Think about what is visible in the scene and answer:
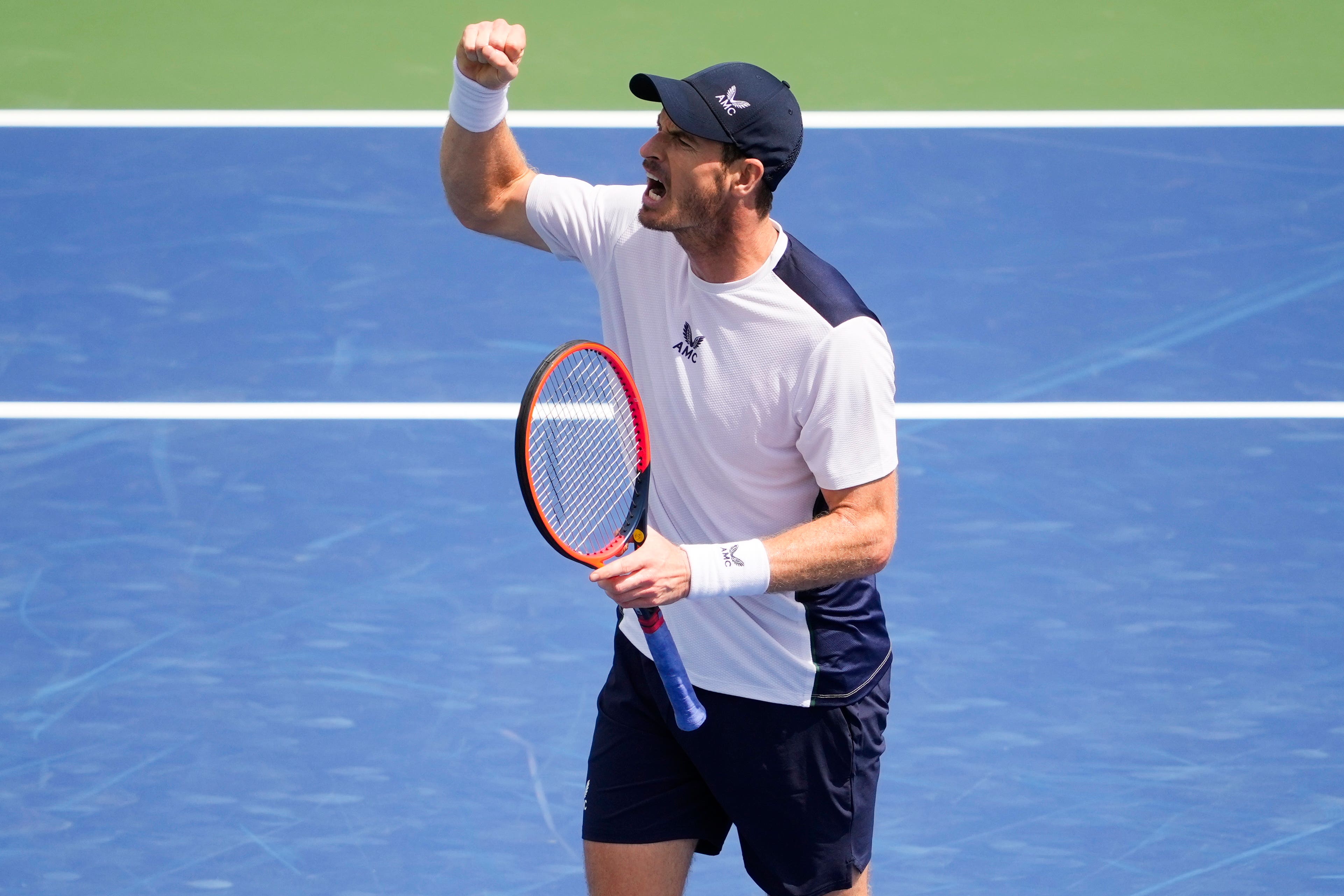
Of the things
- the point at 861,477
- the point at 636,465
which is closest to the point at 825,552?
the point at 861,477

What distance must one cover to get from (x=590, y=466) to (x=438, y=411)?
6.44 ft

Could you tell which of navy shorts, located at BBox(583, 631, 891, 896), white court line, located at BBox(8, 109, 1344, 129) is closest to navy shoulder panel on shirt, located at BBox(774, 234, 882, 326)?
navy shorts, located at BBox(583, 631, 891, 896)

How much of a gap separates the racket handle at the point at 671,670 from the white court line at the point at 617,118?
3.55 metres

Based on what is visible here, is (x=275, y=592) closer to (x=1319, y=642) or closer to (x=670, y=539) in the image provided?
(x=670, y=539)

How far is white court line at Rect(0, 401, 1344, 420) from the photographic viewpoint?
5320 millimetres

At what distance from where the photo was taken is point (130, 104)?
6246 millimetres

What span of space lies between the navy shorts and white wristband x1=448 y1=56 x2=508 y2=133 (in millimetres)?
1199

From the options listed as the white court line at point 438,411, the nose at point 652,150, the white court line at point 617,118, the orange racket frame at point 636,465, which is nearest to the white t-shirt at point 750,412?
the orange racket frame at point 636,465

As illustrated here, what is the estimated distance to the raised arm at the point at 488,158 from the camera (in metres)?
3.24

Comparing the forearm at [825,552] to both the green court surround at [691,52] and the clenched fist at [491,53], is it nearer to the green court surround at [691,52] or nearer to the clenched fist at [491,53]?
the clenched fist at [491,53]

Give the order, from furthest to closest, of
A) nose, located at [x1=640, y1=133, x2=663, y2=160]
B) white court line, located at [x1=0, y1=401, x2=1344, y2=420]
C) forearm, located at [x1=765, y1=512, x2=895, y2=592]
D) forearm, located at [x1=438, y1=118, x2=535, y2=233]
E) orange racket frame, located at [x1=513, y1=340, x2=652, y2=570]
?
white court line, located at [x1=0, y1=401, x2=1344, y2=420] → forearm, located at [x1=438, y1=118, x2=535, y2=233] → nose, located at [x1=640, y1=133, x2=663, y2=160] → forearm, located at [x1=765, y1=512, x2=895, y2=592] → orange racket frame, located at [x1=513, y1=340, x2=652, y2=570]

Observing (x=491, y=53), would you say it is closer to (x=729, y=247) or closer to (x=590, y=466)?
(x=729, y=247)

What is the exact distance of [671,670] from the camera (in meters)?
3.10

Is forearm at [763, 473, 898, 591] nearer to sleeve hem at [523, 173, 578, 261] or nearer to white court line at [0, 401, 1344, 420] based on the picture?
sleeve hem at [523, 173, 578, 261]
